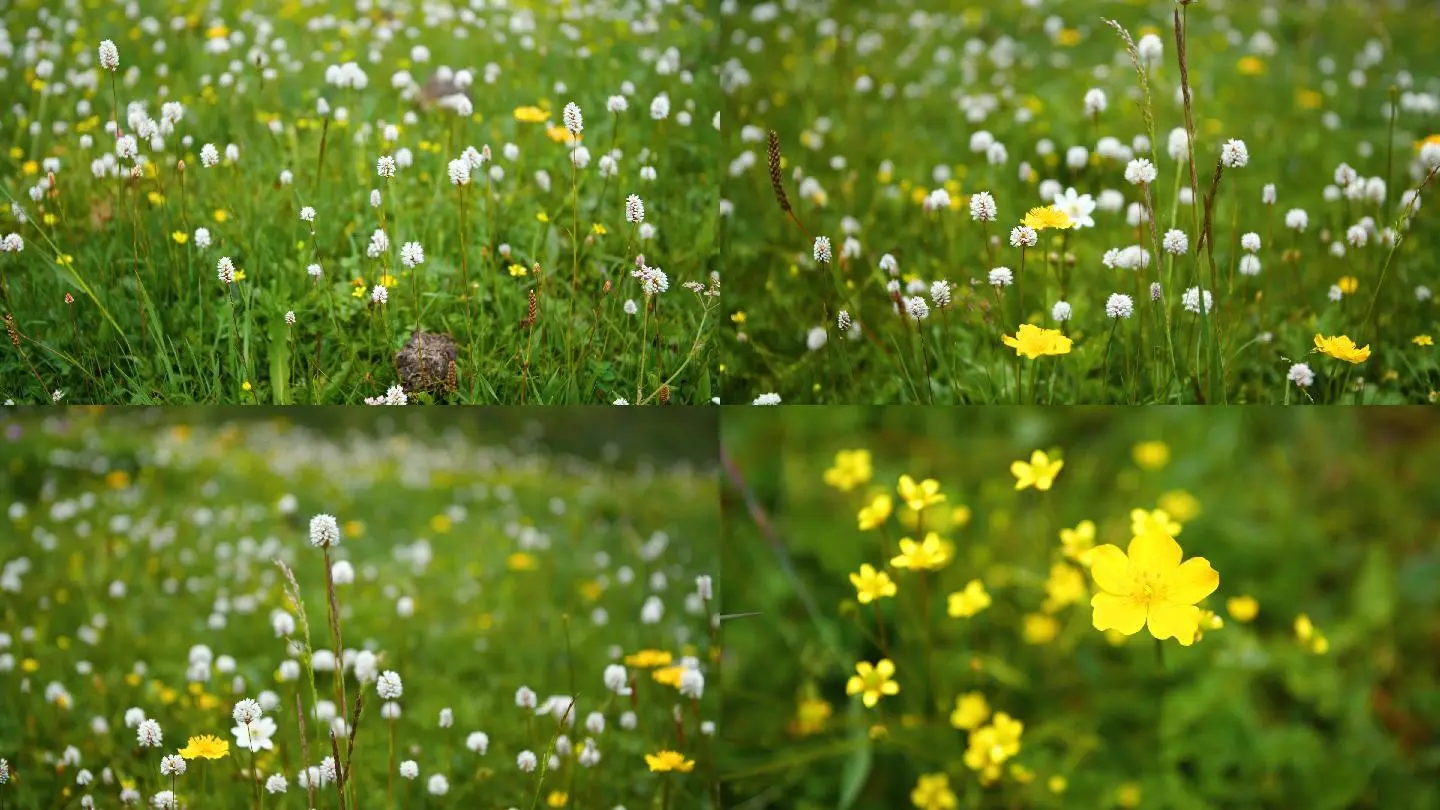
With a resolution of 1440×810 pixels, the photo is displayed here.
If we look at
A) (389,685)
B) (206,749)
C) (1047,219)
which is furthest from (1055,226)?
(206,749)

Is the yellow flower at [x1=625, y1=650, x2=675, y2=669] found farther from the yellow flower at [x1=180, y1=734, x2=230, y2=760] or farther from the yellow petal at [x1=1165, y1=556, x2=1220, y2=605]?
the yellow petal at [x1=1165, y1=556, x2=1220, y2=605]

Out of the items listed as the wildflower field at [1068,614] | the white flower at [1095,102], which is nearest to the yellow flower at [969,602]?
the wildflower field at [1068,614]

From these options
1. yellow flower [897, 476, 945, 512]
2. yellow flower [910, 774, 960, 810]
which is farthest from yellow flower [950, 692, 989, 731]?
yellow flower [897, 476, 945, 512]

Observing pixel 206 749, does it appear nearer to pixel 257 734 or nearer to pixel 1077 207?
pixel 257 734

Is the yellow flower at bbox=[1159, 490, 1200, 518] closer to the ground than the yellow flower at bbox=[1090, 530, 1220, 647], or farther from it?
closer to the ground

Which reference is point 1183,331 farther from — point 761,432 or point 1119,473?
point 761,432

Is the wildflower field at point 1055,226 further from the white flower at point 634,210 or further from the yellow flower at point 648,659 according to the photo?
the yellow flower at point 648,659
